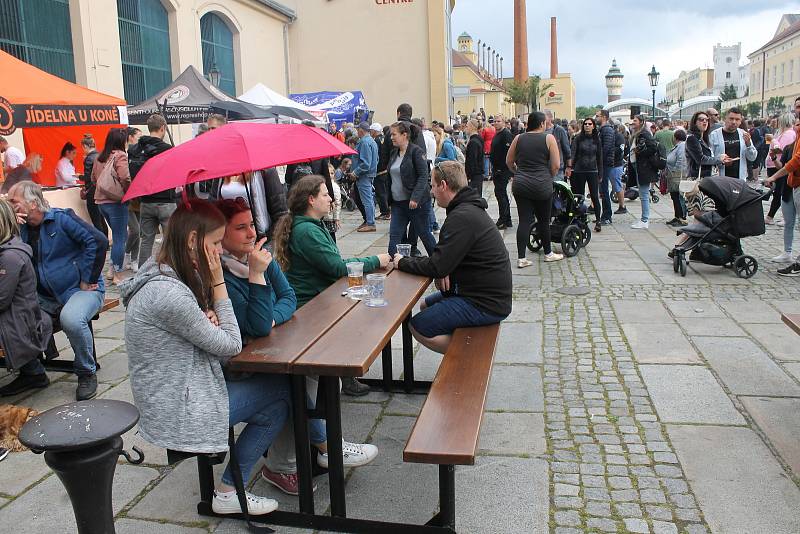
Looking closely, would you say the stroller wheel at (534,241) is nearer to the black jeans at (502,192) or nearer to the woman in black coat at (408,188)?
the woman in black coat at (408,188)

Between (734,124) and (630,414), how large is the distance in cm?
754

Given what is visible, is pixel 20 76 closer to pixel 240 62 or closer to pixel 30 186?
pixel 30 186

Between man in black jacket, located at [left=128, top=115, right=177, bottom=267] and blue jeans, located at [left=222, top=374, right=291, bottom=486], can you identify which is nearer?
blue jeans, located at [left=222, top=374, right=291, bottom=486]

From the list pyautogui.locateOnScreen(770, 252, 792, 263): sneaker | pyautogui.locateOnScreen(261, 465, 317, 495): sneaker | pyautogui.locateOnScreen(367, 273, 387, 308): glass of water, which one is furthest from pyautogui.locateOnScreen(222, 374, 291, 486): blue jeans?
pyautogui.locateOnScreen(770, 252, 792, 263): sneaker

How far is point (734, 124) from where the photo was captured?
1045cm

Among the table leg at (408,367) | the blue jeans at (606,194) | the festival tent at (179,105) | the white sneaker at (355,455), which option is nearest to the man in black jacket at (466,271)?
the table leg at (408,367)

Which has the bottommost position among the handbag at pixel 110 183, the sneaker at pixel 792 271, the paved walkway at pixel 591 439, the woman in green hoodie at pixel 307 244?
the paved walkway at pixel 591 439

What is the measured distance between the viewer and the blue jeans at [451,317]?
4.37 metres

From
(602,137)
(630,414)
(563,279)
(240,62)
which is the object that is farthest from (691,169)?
(240,62)

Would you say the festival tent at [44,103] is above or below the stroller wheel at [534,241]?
above

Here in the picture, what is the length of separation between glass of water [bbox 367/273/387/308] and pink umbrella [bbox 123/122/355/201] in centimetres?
80

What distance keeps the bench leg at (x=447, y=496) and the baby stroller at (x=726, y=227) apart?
589 cm

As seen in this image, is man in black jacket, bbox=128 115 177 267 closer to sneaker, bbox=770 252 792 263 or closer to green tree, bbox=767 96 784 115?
sneaker, bbox=770 252 792 263

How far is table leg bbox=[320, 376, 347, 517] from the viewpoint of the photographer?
10.4ft
